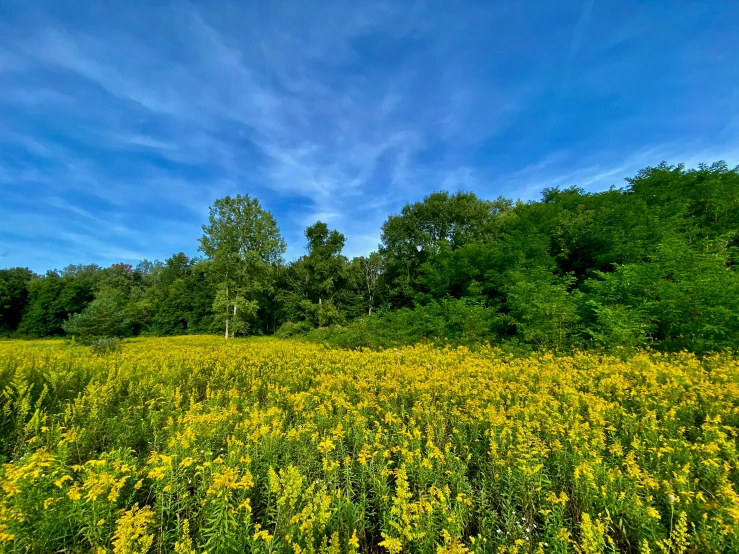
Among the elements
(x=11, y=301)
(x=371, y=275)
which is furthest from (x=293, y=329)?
(x=11, y=301)

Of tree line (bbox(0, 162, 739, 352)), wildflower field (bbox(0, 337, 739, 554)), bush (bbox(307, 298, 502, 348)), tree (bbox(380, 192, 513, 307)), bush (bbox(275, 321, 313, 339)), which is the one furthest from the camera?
tree (bbox(380, 192, 513, 307))

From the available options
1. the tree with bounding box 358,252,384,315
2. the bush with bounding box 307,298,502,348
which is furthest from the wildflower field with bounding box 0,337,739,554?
the tree with bounding box 358,252,384,315

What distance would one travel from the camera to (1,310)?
3616 centimetres

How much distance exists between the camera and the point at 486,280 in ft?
59.6

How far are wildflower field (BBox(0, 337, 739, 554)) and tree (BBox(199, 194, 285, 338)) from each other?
2280 cm

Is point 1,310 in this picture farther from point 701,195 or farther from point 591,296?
point 701,195

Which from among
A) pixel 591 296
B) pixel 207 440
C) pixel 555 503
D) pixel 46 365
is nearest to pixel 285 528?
pixel 207 440

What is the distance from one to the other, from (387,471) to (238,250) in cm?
2887

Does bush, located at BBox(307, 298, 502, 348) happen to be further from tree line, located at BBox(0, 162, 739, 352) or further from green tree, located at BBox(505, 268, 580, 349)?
green tree, located at BBox(505, 268, 580, 349)

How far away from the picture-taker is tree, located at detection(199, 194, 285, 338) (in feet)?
89.3

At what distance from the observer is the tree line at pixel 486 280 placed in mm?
9227

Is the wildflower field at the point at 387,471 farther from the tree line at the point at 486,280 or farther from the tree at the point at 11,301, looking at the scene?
the tree at the point at 11,301

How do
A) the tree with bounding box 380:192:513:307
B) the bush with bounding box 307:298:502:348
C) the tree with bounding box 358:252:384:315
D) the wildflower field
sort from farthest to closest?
the tree with bounding box 358:252:384:315, the tree with bounding box 380:192:513:307, the bush with bounding box 307:298:502:348, the wildflower field

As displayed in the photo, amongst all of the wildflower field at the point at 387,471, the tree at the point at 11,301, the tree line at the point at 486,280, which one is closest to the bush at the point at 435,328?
the tree line at the point at 486,280
